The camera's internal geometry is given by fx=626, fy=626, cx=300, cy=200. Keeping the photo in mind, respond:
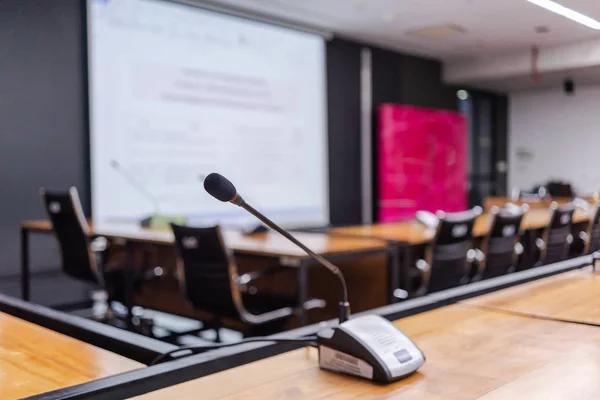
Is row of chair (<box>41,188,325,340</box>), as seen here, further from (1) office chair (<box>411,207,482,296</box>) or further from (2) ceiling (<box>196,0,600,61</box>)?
(2) ceiling (<box>196,0,600,61</box>)

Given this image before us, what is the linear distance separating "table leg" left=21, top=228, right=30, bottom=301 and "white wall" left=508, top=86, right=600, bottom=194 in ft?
11.0

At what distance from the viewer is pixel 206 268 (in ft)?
9.04

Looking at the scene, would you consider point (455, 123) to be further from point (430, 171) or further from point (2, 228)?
point (2, 228)

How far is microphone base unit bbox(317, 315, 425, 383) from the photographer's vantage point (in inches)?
35.6

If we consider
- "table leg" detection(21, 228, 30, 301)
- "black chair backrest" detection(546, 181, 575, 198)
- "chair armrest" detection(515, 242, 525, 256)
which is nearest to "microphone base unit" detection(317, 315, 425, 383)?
"chair armrest" detection(515, 242, 525, 256)

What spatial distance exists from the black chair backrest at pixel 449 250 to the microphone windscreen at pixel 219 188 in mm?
2357

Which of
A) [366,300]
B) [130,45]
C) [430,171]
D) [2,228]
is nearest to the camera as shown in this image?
[366,300]

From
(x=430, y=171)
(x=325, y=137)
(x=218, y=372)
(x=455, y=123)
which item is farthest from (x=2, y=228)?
(x=455, y=123)

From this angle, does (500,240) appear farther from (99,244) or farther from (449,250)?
(99,244)

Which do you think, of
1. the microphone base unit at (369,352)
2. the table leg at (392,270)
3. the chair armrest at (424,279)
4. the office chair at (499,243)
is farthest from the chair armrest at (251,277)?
the microphone base unit at (369,352)

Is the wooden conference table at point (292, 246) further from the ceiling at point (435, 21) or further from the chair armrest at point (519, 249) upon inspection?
the chair armrest at point (519, 249)

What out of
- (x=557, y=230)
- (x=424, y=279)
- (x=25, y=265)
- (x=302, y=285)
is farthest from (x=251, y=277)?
(x=557, y=230)

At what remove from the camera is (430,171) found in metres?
7.91

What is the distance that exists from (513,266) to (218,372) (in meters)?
3.30
